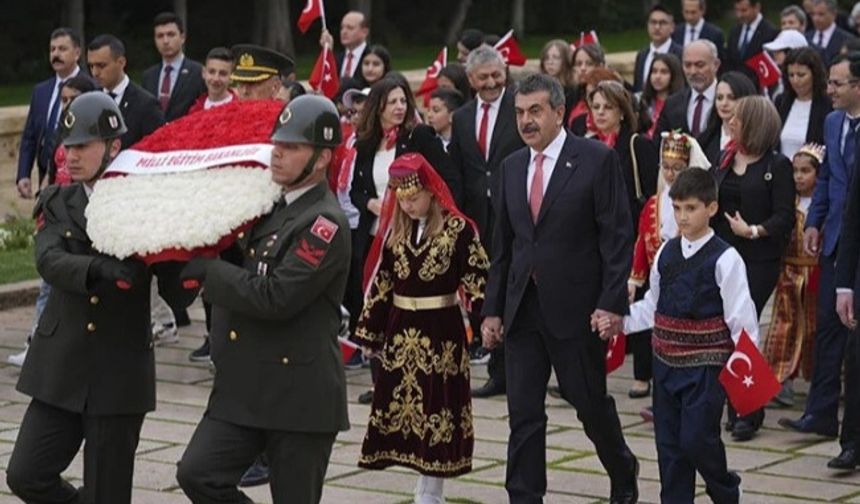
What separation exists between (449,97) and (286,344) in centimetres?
605

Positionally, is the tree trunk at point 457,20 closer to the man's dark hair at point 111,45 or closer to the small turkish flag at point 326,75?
the small turkish flag at point 326,75

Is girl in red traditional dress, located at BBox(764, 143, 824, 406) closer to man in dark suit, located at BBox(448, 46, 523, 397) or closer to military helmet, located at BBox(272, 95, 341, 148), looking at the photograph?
man in dark suit, located at BBox(448, 46, 523, 397)

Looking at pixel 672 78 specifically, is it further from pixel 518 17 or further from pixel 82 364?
pixel 518 17

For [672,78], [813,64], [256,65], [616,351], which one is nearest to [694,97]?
[672,78]

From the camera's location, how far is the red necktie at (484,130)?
1228 centimetres

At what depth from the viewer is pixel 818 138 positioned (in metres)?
11.8

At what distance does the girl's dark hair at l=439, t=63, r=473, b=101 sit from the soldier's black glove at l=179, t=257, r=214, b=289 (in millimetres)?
7357

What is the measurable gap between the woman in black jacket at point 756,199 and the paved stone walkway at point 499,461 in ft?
1.62

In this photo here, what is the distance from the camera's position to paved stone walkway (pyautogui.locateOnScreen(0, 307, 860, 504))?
933cm

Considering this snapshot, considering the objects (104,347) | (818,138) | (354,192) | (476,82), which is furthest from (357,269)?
(104,347)

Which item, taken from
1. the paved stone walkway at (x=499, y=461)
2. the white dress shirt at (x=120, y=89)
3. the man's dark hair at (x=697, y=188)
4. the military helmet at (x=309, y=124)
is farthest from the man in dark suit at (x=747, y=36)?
the military helmet at (x=309, y=124)

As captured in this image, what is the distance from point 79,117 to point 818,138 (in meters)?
5.55

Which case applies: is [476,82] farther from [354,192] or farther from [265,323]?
[265,323]

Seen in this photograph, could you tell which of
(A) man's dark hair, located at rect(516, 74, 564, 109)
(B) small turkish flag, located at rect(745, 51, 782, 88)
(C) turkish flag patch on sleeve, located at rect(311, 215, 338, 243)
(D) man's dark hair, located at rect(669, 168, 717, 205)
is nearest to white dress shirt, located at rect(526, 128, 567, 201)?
(A) man's dark hair, located at rect(516, 74, 564, 109)
